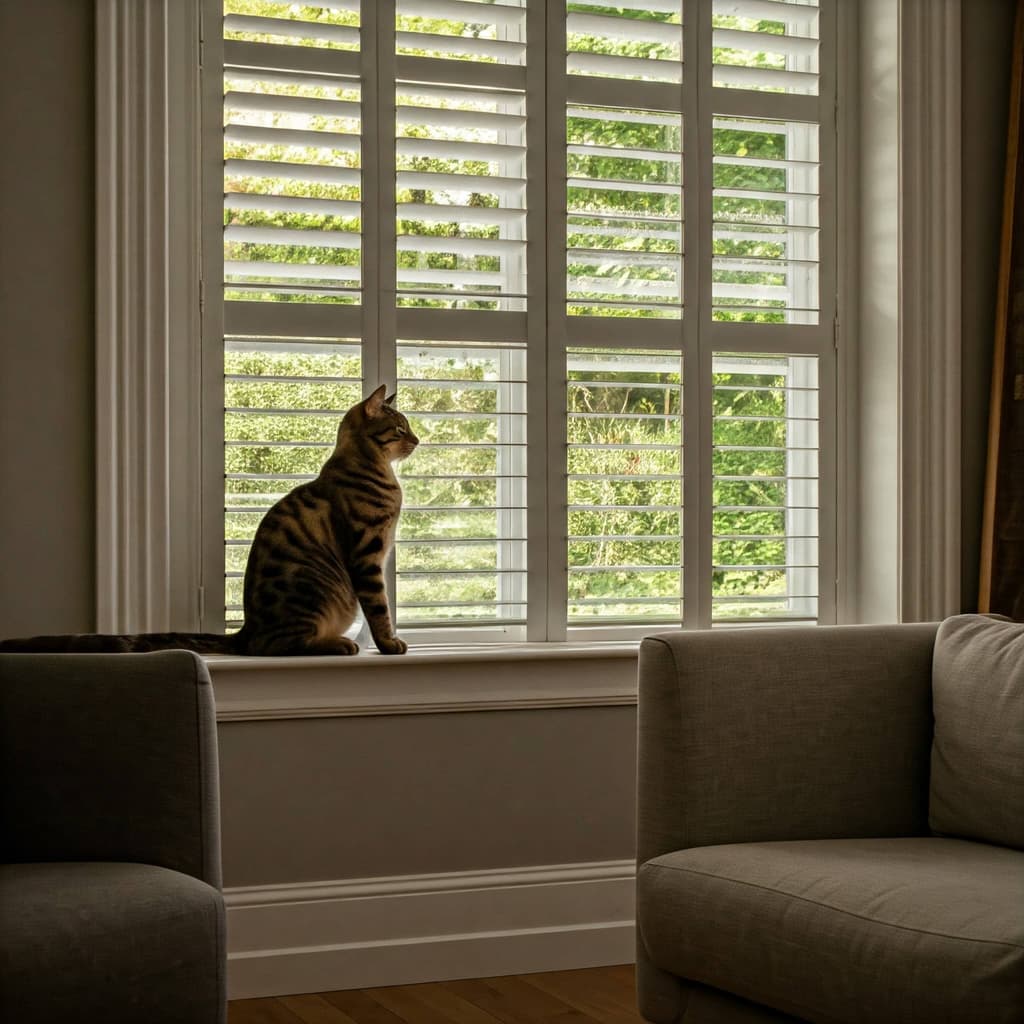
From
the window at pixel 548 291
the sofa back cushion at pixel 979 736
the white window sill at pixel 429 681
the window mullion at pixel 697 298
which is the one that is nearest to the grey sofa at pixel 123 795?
the white window sill at pixel 429 681

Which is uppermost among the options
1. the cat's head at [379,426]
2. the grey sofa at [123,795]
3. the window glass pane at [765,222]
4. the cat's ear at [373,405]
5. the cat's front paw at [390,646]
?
the window glass pane at [765,222]

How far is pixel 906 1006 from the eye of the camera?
157 cm

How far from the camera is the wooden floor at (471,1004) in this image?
239 cm

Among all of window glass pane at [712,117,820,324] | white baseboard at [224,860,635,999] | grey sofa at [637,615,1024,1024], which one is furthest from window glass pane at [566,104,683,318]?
white baseboard at [224,860,635,999]

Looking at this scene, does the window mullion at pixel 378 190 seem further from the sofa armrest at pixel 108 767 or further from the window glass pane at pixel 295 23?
the sofa armrest at pixel 108 767

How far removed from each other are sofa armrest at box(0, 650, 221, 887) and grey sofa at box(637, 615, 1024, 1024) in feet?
2.37

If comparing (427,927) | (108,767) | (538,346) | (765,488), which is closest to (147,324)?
(538,346)

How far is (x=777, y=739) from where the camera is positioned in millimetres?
2088

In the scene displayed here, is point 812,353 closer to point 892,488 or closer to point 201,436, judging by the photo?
point 892,488

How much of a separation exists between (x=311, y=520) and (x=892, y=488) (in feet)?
4.68

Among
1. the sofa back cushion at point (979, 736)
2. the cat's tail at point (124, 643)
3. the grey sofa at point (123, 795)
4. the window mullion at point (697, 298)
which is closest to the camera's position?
the grey sofa at point (123, 795)

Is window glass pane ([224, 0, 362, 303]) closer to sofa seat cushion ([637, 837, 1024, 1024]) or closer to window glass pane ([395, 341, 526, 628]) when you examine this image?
window glass pane ([395, 341, 526, 628])

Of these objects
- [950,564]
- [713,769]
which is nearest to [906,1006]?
[713,769]

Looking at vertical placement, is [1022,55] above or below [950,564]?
above
